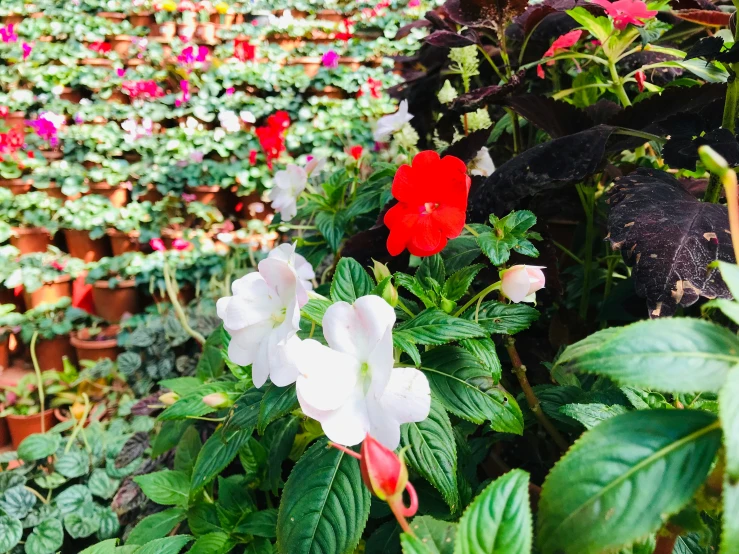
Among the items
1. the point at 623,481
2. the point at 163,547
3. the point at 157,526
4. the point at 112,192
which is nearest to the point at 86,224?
the point at 112,192

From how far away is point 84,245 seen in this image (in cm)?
233

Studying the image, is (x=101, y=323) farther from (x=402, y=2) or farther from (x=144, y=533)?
(x=402, y=2)

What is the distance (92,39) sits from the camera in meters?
2.83

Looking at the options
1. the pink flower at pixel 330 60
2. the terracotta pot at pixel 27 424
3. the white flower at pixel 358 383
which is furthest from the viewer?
the pink flower at pixel 330 60

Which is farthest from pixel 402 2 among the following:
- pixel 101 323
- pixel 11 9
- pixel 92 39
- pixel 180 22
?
pixel 101 323

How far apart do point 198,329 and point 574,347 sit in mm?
1577

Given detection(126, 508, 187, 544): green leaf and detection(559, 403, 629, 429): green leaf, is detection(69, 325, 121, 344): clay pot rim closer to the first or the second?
detection(126, 508, 187, 544): green leaf

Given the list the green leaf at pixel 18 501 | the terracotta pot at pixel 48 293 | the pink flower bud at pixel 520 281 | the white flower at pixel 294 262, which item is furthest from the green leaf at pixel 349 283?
the terracotta pot at pixel 48 293

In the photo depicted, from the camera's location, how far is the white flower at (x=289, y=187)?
936 millimetres

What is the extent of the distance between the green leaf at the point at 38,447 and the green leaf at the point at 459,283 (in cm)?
134

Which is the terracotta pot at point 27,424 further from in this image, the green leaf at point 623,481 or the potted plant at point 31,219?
the green leaf at point 623,481

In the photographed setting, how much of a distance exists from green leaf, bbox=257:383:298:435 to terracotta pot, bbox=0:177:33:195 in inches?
96.1

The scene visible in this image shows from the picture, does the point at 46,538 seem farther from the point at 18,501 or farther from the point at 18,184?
the point at 18,184

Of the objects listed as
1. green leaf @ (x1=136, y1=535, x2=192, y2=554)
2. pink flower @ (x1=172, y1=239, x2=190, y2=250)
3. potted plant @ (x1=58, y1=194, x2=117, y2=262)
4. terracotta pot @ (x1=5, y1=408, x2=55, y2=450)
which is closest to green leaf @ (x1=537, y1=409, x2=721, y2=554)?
green leaf @ (x1=136, y1=535, x2=192, y2=554)
